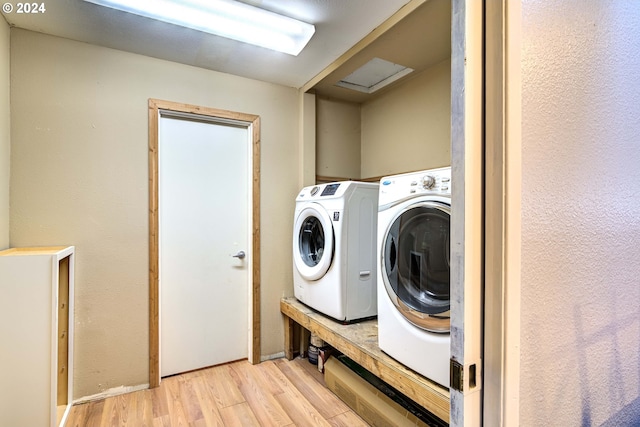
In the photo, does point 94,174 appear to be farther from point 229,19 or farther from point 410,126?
point 410,126

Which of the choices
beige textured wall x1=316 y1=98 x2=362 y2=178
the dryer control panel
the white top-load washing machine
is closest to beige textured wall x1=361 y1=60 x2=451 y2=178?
beige textured wall x1=316 y1=98 x2=362 y2=178

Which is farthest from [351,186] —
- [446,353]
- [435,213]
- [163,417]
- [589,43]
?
[163,417]

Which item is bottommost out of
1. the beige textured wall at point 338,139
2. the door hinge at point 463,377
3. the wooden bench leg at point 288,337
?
the wooden bench leg at point 288,337

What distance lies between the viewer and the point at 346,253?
2.11 m

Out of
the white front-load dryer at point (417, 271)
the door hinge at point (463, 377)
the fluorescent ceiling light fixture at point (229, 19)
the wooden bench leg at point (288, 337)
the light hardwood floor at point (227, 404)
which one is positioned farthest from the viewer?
the wooden bench leg at point (288, 337)

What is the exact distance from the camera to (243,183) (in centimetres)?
265

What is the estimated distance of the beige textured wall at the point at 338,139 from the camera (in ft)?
9.98

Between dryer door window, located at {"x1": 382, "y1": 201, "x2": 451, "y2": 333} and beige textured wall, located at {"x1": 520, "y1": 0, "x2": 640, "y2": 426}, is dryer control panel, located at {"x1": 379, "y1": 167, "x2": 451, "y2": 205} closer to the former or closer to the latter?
dryer door window, located at {"x1": 382, "y1": 201, "x2": 451, "y2": 333}

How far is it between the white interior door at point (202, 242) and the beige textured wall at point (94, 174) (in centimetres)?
18

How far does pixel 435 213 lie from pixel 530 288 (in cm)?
71

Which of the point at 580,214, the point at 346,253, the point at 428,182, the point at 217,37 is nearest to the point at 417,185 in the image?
the point at 428,182

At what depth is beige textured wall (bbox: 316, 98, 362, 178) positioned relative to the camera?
9.98 ft

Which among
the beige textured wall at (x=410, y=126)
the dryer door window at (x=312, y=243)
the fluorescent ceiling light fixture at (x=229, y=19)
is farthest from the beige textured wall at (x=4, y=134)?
the beige textured wall at (x=410, y=126)

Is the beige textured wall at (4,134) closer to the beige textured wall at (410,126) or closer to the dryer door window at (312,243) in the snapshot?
the dryer door window at (312,243)
